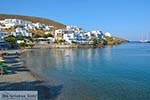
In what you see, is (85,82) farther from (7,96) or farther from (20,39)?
(20,39)

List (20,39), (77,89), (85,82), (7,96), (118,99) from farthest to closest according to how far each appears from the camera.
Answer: (20,39), (85,82), (77,89), (118,99), (7,96)

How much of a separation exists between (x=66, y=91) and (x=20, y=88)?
352 centimetres

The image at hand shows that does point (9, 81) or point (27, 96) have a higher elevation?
point (27, 96)

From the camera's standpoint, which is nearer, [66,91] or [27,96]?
[27,96]

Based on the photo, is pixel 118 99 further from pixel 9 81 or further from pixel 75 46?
pixel 75 46

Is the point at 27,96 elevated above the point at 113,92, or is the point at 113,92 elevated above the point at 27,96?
the point at 27,96

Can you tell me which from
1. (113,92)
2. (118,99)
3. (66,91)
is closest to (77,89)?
(66,91)

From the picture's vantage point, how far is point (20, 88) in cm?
2114

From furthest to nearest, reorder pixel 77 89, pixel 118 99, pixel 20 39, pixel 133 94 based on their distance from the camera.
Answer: pixel 20 39
pixel 77 89
pixel 133 94
pixel 118 99

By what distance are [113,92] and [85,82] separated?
530cm

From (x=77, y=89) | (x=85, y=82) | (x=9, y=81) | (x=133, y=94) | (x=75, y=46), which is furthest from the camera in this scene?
(x=75, y=46)

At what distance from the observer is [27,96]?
8844mm

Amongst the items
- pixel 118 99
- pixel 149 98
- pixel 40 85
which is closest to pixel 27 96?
pixel 118 99

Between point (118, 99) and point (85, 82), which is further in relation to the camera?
point (85, 82)
